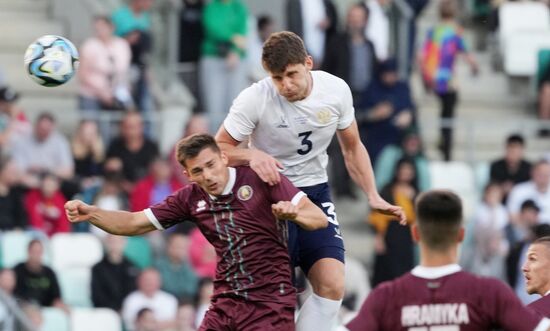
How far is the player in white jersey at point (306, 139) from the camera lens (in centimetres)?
918

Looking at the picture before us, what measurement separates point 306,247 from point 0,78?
712 centimetres

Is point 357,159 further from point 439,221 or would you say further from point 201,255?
point 201,255

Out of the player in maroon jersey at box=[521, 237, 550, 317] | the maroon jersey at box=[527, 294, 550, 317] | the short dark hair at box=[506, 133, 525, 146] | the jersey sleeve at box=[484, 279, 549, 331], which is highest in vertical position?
the jersey sleeve at box=[484, 279, 549, 331]

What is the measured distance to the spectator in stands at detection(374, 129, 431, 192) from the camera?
16406 mm

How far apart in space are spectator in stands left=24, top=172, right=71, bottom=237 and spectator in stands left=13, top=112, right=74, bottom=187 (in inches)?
7.0

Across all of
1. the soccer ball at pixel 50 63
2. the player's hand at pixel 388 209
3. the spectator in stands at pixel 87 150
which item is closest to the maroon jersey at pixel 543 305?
the player's hand at pixel 388 209

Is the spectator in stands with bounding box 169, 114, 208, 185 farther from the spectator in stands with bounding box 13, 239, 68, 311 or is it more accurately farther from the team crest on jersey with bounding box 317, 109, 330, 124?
the team crest on jersey with bounding box 317, 109, 330, 124

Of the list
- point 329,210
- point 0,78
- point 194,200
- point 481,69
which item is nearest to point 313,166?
point 329,210

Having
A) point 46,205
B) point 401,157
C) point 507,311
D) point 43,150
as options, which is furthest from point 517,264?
point 507,311

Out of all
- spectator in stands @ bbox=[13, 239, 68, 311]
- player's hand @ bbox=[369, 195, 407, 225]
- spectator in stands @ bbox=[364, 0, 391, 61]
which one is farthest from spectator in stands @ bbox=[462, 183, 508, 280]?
player's hand @ bbox=[369, 195, 407, 225]

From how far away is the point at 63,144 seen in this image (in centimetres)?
1538

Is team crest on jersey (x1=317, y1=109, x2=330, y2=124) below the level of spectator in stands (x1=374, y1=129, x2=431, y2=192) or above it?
above

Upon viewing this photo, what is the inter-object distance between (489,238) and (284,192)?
7.66 metres

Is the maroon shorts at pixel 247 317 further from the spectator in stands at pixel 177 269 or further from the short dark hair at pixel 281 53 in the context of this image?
the spectator in stands at pixel 177 269
